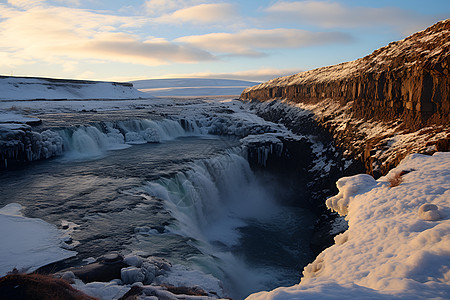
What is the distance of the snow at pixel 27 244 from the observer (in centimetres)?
784

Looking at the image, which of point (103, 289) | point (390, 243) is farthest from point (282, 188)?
point (103, 289)

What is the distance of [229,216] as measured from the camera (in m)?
18.3

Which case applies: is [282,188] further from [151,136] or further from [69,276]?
[69,276]

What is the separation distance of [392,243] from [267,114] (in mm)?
38969

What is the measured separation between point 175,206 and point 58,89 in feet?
260

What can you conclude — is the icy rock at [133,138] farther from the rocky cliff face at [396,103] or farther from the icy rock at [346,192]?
the icy rock at [346,192]

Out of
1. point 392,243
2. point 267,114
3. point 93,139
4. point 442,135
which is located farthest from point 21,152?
point 267,114

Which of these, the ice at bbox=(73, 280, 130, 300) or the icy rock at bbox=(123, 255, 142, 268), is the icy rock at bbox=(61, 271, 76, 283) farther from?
the icy rock at bbox=(123, 255, 142, 268)

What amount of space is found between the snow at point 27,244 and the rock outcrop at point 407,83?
16954 mm

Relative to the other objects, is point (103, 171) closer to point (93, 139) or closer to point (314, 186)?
point (93, 139)

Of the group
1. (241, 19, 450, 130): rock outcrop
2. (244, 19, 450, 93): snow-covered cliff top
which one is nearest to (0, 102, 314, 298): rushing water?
(241, 19, 450, 130): rock outcrop

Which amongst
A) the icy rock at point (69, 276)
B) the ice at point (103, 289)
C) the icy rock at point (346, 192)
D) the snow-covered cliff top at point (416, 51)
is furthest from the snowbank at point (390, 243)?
the snow-covered cliff top at point (416, 51)

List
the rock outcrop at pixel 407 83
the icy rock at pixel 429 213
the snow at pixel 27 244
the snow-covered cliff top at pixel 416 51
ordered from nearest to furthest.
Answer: the icy rock at pixel 429 213 < the snow at pixel 27 244 < the rock outcrop at pixel 407 83 < the snow-covered cliff top at pixel 416 51

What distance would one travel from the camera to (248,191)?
73.2ft
